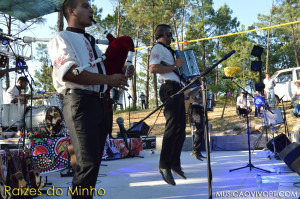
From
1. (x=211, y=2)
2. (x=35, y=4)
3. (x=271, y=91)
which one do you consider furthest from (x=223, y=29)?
(x=35, y=4)

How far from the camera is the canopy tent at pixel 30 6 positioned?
31.5ft

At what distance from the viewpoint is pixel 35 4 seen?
32.1 ft

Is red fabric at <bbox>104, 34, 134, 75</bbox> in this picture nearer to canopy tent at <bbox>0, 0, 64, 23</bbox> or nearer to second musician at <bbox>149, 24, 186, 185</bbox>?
second musician at <bbox>149, 24, 186, 185</bbox>

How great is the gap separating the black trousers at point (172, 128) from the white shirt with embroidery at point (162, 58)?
109mm

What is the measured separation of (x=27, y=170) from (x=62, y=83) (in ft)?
5.89

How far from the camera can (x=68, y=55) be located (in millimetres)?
2074

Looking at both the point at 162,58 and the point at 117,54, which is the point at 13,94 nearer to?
the point at 162,58

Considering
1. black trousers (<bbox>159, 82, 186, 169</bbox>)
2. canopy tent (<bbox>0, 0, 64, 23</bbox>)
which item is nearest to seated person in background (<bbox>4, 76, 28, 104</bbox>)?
canopy tent (<bbox>0, 0, 64, 23</bbox>)

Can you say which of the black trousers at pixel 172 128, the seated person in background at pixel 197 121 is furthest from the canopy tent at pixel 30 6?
the black trousers at pixel 172 128

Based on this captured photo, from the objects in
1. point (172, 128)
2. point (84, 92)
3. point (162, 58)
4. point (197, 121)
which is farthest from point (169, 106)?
point (197, 121)

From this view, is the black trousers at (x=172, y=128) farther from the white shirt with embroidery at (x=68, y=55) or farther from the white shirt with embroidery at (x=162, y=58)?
the white shirt with embroidery at (x=68, y=55)

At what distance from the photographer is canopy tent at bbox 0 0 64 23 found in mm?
9594

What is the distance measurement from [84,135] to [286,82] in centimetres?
1718

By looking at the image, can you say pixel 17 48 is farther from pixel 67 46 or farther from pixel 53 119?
pixel 67 46
